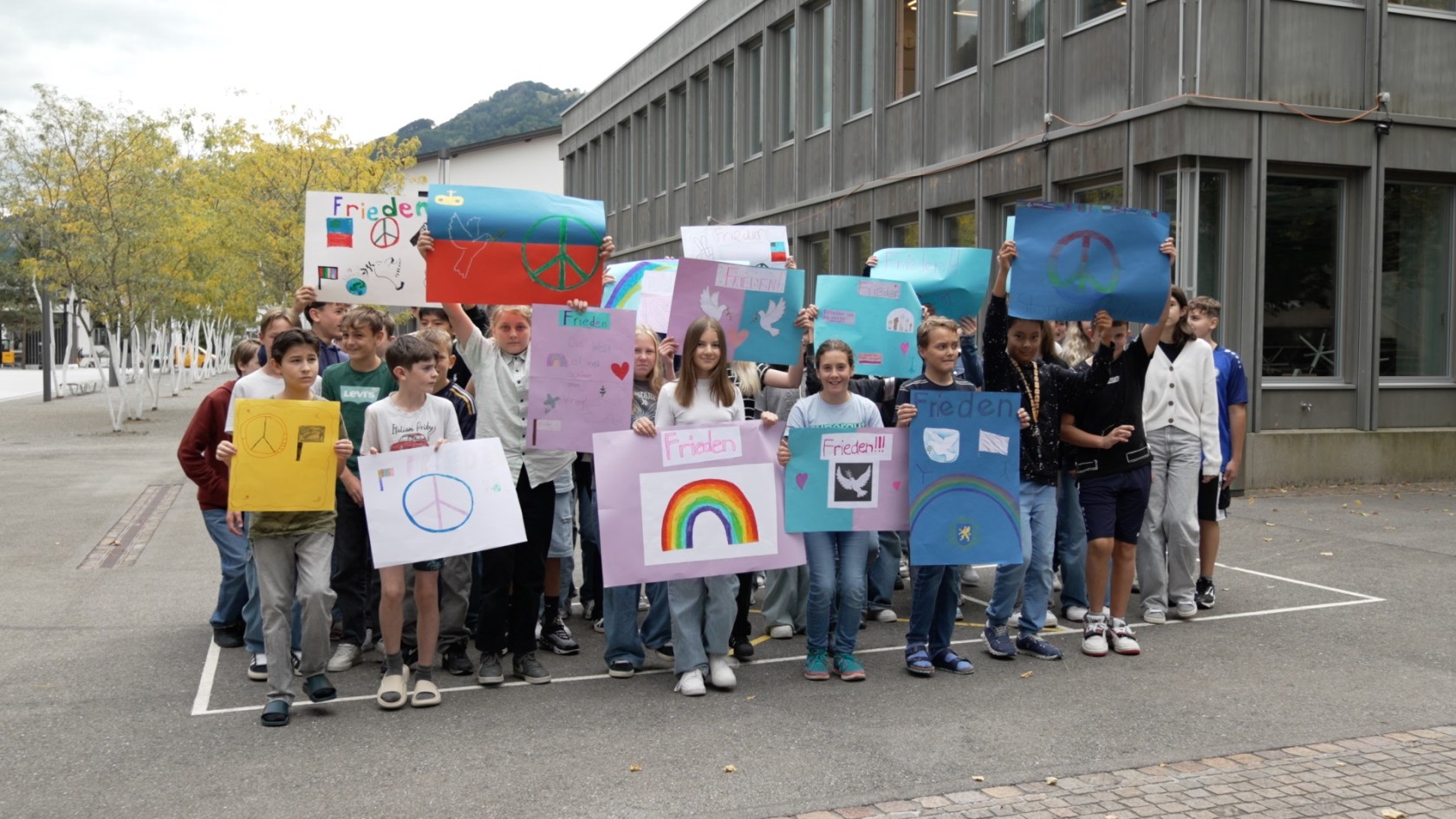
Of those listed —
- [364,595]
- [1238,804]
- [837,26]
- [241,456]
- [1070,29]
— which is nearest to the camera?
[1238,804]

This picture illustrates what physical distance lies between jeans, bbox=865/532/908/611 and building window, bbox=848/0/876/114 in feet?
53.3

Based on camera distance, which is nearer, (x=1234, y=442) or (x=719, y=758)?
(x=719, y=758)

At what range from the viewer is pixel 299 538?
Answer: 611 centimetres

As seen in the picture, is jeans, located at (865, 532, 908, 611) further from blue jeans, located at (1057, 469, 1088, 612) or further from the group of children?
blue jeans, located at (1057, 469, 1088, 612)

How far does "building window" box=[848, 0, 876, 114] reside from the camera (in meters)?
23.1

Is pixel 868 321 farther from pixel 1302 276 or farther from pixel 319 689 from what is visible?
pixel 1302 276

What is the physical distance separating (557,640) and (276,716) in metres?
1.86

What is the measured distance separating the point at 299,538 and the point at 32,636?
2935mm

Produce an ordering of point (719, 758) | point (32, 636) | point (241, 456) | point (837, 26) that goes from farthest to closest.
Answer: point (837, 26) → point (32, 636) → point (241, 456) → point (719, 758)

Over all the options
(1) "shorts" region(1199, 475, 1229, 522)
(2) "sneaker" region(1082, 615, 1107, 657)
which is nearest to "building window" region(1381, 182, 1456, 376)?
(1) "shorts" region(1199, 475, 1229, 522)

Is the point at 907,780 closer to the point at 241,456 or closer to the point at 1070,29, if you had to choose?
the point at 241,456

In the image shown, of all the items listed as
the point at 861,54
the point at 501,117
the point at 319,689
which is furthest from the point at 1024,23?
the point at 501,117

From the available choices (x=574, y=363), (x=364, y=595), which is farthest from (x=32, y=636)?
(x=574, y=363)

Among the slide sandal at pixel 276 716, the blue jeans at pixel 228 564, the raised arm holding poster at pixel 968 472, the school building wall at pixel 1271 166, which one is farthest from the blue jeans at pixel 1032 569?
the school building wall at pixel 1271 166
